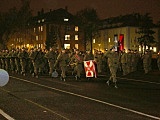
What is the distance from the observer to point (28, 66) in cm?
2753

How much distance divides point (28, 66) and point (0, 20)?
58.9 metres

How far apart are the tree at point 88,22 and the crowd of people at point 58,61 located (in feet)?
177

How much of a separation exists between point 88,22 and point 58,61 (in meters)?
67.7

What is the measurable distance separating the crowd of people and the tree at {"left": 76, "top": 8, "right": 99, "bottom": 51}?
5391cm

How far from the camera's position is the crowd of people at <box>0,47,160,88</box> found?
2120cm

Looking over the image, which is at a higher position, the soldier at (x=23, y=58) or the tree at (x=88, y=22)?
the tree at (x=88, y=22)

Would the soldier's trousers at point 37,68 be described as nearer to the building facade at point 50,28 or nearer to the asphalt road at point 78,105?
the asphalt road at point 78,105

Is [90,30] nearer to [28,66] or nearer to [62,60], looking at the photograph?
[28,66]

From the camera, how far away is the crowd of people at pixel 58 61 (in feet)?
69.6

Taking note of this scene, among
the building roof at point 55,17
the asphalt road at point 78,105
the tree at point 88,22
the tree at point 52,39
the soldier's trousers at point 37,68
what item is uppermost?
the building roof at point 55,17

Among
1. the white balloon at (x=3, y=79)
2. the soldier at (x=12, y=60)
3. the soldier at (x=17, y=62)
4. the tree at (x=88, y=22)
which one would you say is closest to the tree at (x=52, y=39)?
the tree at (x=88, y=22)

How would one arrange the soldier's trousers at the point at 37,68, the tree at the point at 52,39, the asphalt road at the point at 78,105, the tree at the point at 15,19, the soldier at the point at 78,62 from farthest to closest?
the tree at the point at 52,39, the tree at the point at 15,19, the soldier's trousers at the point at 37,68, the soldier at the point at 78,62, the asphalt road at the point at 78,105

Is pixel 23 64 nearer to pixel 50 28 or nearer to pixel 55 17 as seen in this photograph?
pixel 50 28

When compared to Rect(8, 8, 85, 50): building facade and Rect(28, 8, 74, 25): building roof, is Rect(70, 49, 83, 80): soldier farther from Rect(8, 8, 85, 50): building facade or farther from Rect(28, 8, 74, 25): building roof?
Rect(28, 8, 74, 25): building roof
